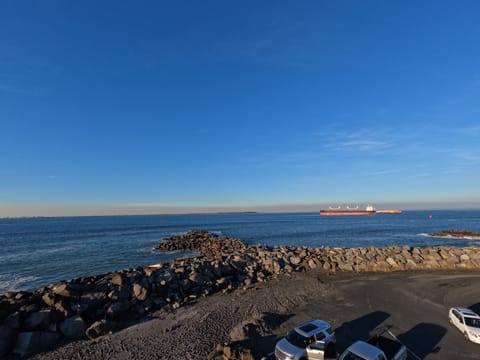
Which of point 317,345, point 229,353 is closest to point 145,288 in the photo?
point 229,353

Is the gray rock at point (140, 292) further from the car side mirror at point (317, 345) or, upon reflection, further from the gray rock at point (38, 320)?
the car side mirror at point (317, 345)

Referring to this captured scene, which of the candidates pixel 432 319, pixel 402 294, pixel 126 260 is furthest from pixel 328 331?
pixel 126 260

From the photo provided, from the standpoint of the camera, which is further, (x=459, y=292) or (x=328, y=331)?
(x=459, y=292)

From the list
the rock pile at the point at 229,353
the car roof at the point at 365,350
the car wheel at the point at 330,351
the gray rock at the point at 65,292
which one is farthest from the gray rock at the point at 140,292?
the car roof at the point at 365,350

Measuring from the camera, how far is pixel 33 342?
12070 mm

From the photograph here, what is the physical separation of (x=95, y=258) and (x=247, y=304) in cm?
3430

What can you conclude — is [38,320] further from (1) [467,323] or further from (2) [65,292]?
(1) [467,323]

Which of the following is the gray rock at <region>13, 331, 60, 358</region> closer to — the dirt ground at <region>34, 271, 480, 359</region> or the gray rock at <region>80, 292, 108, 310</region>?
the dirt ground at <region>34, 271, 480, 359</region>

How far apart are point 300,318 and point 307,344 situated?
4.39 meters

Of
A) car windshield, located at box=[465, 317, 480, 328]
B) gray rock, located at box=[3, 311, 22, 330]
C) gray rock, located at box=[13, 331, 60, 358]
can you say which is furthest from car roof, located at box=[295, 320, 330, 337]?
gray rock, located at box=[3, 311, 22, 330]

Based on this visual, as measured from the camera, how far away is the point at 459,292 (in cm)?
1784

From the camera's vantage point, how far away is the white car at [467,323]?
446 inches

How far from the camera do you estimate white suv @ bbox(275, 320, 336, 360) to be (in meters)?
9.45

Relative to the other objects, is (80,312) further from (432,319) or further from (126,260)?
(126,260)
